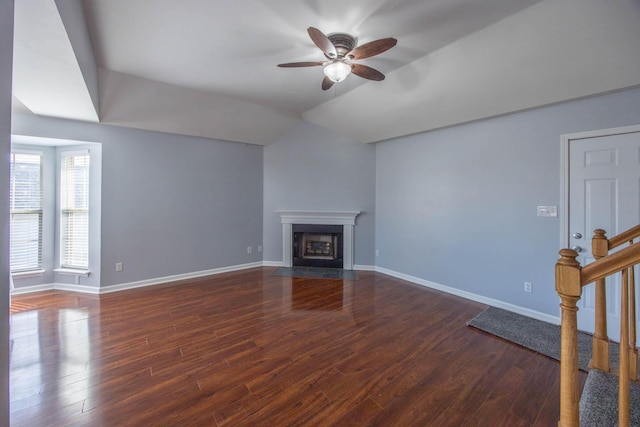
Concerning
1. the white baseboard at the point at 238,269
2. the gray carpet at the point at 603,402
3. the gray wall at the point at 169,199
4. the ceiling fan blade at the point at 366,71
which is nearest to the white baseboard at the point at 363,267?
the white baseboard at the point at 238,269

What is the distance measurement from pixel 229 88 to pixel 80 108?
1741mm

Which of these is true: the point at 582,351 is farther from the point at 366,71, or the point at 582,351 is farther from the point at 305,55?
the point at 305,55

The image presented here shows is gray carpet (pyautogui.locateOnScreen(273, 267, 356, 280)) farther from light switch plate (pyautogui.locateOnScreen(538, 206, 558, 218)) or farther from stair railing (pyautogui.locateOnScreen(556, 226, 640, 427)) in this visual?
stair railing (pyautogui.locateOnScreen(556, 226, 640, 427))

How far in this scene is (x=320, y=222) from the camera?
17.0 feet

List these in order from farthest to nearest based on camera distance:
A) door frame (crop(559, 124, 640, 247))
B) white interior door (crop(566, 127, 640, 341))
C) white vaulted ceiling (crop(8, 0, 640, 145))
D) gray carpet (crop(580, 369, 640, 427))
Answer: door frame (crop(559, 124, 640, 247))
white interior door (crop(566, 127, 640, 341))
white vaulted ceiling (crop(8, 0, 640, 145))
gray carpet (crop(580, 369, 640, 427))

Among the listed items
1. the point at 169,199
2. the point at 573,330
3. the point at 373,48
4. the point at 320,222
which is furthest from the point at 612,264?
the point at 169,199

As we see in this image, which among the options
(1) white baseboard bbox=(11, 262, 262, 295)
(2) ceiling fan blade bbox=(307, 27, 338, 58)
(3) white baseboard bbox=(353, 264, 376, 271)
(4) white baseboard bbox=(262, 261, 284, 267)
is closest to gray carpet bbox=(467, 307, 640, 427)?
(3) white baseboard bbox=(353, 264, 376, 271)

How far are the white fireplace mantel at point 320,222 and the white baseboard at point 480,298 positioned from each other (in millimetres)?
754

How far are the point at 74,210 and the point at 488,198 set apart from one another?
5.77 meters

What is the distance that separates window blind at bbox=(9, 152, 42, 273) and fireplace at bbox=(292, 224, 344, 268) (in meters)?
3.84

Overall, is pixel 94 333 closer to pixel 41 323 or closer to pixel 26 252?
pixel 41 323

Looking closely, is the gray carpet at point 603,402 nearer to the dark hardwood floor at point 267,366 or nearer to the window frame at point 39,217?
the dark hardwood floor at point 267,366

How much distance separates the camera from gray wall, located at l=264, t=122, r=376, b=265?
506 cm

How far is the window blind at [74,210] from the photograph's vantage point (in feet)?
12.7
